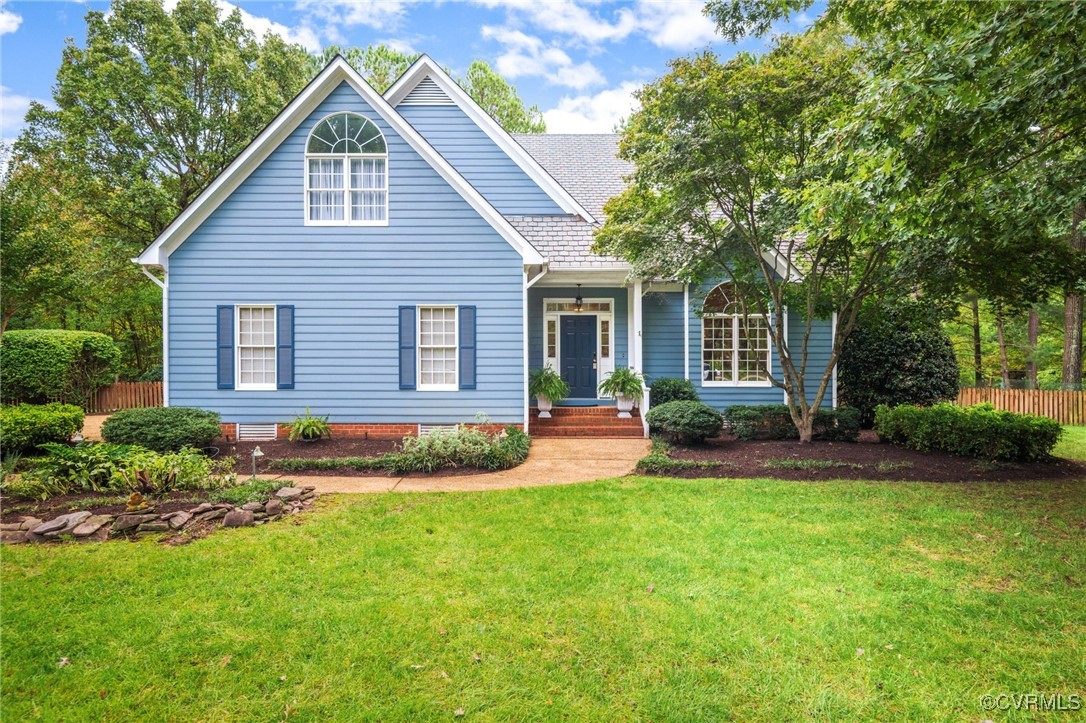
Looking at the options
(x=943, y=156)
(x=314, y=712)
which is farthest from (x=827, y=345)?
(x=314, y=712)

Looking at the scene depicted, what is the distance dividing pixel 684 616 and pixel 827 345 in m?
10.4

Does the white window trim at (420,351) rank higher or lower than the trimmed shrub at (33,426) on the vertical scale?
higher

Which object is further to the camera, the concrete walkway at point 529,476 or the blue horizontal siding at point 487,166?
the blue horizontal siding at point 487,166

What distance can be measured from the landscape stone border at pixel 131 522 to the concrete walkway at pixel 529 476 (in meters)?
1.25

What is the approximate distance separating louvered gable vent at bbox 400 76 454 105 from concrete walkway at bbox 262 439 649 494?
890 cm

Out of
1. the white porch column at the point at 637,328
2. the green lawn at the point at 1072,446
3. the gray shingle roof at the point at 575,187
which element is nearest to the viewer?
the green lawn at the point at 1072,446

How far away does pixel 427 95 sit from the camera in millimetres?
12875

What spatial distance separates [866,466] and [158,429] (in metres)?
11.1

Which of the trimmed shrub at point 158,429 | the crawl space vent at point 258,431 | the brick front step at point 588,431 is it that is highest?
the trimmed shrub at point 158,429

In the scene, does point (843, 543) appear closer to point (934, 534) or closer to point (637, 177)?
point (934, 534)

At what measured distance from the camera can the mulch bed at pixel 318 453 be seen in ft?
25.9

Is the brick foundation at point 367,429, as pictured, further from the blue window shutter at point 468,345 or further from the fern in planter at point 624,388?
the fern in planter at point 624,388

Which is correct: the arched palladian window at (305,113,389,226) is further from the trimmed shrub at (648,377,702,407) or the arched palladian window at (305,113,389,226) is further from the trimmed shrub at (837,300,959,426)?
the trimmed shrub at (837,300,959,426)

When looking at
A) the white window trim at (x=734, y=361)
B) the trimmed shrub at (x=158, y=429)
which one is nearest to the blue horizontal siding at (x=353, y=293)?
the trimmed shrub at (x=158, y=429)
